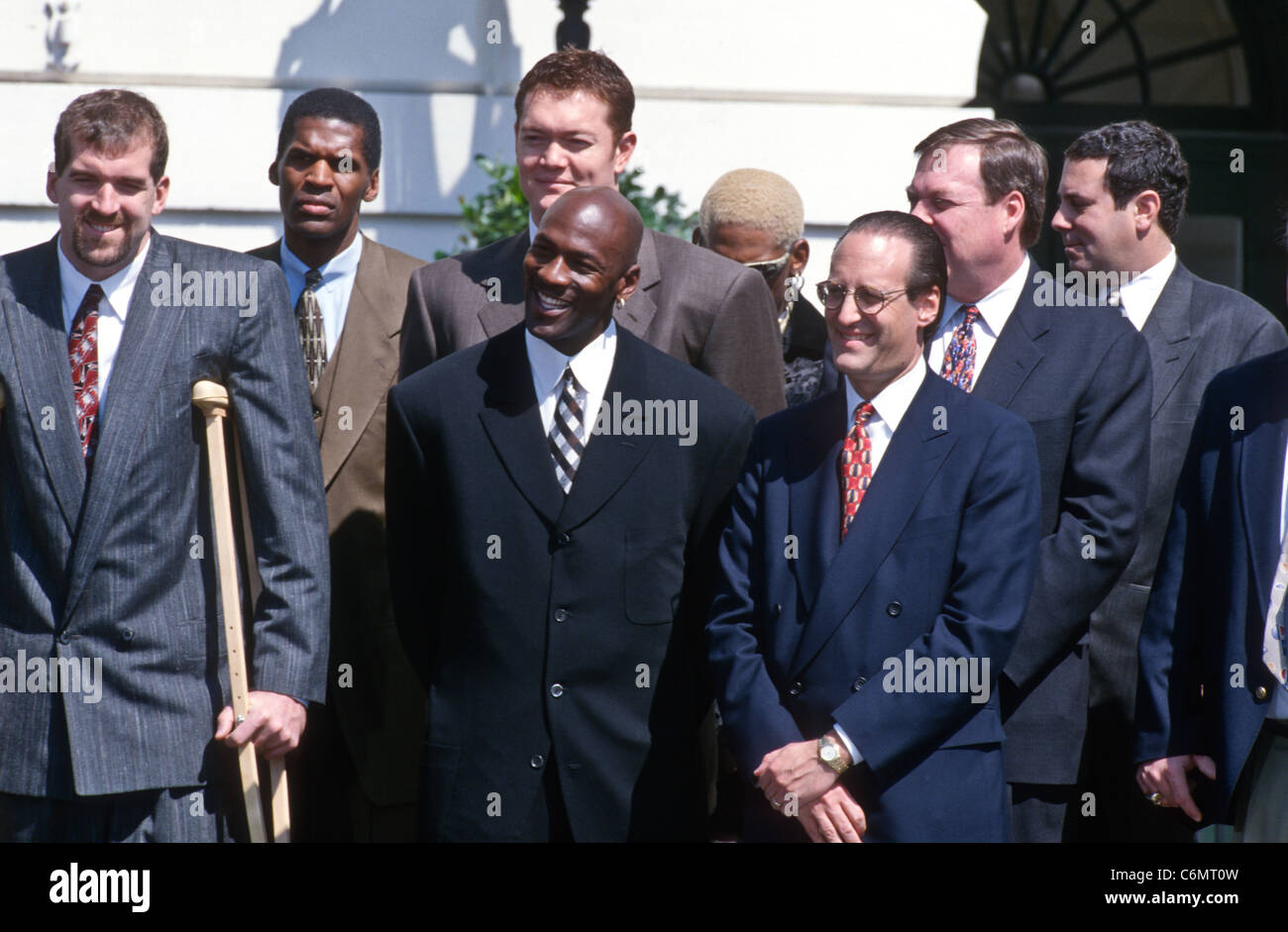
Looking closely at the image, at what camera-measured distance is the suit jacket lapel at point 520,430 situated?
3.68m

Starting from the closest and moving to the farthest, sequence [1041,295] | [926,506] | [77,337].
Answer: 1. [926,506]
2. [77,337]
3. [1041,295]

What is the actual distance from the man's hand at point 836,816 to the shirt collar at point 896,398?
84 centimetres

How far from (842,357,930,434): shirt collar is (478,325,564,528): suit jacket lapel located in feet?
2.32

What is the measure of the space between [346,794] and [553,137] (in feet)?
6.23

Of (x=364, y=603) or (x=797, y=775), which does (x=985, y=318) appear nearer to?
(x=797, y=775)

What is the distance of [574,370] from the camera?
12.4ft

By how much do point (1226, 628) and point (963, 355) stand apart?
0.96m

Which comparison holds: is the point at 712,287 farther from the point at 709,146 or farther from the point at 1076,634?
the point at 709,146

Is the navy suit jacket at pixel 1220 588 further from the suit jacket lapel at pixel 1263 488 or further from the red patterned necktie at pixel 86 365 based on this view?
the red patterned necktie at pixel 86 365

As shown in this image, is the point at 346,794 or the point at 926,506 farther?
the point at 346,794

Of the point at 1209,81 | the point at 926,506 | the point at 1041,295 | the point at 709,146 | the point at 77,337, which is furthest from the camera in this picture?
the point at 1209,81

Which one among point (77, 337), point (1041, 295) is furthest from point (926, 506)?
point (77, 337)

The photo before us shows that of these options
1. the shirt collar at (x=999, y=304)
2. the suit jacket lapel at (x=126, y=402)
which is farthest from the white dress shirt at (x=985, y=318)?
the suit jacket lapel at (x=126, y=402)

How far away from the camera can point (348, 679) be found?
4.37m
